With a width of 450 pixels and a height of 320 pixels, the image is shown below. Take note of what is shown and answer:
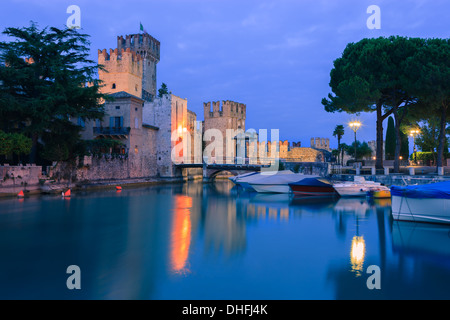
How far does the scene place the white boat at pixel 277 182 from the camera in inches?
848

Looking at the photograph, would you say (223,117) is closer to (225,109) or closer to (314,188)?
(225,109)

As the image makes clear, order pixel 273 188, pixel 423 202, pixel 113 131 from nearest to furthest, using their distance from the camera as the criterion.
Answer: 1. pixel 423 202
2. pixel 273 188
3. pixel 113 131

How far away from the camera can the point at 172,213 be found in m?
14.1

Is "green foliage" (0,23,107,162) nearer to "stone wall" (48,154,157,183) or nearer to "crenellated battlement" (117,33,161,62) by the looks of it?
"stone wall" (48,154,157,183)

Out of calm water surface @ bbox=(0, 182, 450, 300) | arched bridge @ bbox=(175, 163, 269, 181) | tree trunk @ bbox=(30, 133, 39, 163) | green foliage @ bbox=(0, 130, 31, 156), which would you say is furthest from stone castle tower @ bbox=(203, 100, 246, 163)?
calm water surface @ bbox=(0, 182, 450, 300)

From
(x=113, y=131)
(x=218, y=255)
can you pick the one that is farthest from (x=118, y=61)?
(x=218, y=255)

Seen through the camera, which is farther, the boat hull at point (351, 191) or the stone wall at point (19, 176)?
the boat hull at point (351, 191)

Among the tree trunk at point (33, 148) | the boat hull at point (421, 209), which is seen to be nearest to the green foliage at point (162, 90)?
the tree trunk at point (33, 148)

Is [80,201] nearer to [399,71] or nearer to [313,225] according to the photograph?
[313,225]

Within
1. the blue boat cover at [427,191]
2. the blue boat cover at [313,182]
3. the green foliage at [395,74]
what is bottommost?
the blue boat cover at [313,182]

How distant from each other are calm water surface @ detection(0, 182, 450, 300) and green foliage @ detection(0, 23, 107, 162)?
26.1 ft

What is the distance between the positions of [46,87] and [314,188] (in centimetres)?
1742

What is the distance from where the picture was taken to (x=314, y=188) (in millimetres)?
20750

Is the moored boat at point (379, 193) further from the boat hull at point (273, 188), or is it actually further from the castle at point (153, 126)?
the castle at point (153, 126)
